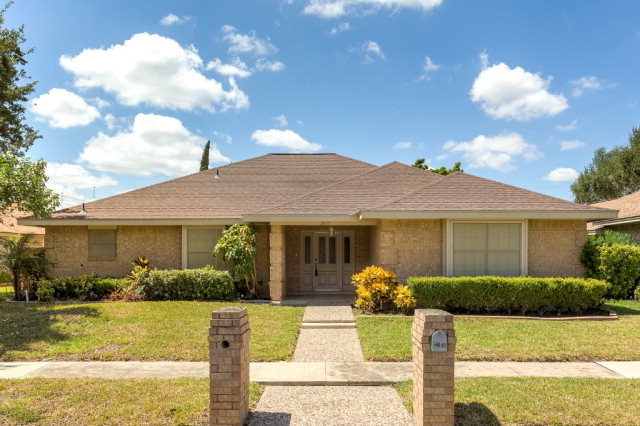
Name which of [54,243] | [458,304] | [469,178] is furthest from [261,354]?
[54,243]

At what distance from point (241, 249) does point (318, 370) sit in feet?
24.4

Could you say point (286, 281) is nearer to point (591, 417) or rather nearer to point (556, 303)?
point (556, 303)

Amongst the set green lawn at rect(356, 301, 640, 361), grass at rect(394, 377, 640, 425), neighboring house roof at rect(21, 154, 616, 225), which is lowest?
green lawn at rect(356, 301, 640, 361)

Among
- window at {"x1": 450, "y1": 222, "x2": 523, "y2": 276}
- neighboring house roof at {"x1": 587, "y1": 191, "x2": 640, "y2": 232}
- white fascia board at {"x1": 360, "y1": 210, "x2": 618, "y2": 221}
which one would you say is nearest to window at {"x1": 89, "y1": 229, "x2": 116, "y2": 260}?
white fascia board at {"x1": 360, "y1": 210, "x2": 618, "y2": 221}

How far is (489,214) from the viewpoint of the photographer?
12.5 metres

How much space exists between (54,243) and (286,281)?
27.1ft

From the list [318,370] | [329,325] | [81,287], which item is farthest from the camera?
[81,287]

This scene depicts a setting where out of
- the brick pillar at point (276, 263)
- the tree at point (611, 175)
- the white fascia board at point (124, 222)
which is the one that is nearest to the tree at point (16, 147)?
the white fascia board at point (124, 222)

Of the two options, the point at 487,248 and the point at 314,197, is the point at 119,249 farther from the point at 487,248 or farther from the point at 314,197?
the point at 487,248

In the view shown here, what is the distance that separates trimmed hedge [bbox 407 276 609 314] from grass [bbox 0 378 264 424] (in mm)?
6812

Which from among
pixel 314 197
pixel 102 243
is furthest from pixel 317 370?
pixel 102 243

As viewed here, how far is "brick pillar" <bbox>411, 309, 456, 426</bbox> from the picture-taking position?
4.73 m

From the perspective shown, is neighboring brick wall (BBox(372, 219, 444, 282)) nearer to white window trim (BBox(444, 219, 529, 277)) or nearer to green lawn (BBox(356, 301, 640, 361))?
white window trim (BBox(444, 219, 529, 277))

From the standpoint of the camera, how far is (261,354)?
783cm
